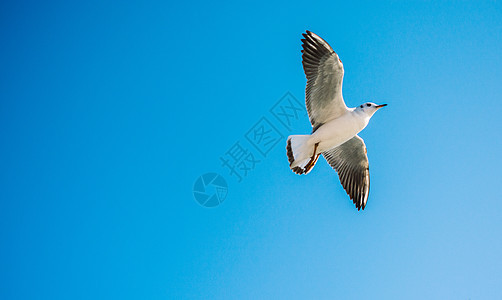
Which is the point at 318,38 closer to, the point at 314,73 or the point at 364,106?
the point at 314,73

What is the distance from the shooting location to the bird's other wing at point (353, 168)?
8141mm

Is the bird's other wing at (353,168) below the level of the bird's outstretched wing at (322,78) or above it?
below

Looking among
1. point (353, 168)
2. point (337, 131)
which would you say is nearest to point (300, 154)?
point (337, 131)

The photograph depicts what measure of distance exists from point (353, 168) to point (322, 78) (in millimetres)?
1873

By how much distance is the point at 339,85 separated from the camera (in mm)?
7180

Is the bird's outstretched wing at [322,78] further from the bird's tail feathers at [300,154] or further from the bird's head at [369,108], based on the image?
the bird's tail feathers at [300,154]

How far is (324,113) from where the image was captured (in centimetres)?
756

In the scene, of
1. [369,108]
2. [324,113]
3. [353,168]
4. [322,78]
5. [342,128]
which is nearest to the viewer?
[322,78]

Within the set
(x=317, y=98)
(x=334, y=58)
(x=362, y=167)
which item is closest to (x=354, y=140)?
(x=362, y=167)

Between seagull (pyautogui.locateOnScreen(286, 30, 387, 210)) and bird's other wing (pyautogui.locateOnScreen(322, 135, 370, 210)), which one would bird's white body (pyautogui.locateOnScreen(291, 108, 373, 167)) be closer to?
seagull (pyautogui.locateOnScreen(286, 30, 387, 210))

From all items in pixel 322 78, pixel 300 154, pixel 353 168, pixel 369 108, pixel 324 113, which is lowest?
pixel 353 168

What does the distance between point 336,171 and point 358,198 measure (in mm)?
569

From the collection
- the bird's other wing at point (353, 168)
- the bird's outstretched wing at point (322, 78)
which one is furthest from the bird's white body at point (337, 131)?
the bird's other wing at point (353, 168)

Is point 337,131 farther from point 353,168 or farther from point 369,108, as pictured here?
point 353,168
